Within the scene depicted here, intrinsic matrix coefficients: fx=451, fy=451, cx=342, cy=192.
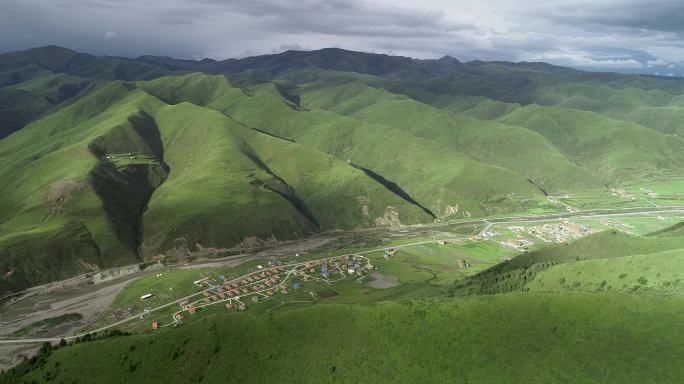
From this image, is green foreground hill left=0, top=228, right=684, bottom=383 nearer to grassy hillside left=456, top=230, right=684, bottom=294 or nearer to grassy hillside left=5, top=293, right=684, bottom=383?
grassy hillside left=5, top=293, right=684, bottom=383

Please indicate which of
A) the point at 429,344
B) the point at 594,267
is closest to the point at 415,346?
the point at 429,344

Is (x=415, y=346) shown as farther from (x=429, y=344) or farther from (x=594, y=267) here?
(x=594, y=267)

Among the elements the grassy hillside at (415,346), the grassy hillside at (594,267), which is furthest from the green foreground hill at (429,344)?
the grassy hillside at (594,267)

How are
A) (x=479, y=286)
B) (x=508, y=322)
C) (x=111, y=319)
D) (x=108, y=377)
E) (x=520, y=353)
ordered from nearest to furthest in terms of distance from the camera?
(x=520, y=353), (x=508, y=322), (x=108, y=377), (x=479, y=286), (x=111, y=319)

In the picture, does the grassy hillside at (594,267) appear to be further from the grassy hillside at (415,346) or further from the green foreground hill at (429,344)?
the grassy hillside at (415,346)

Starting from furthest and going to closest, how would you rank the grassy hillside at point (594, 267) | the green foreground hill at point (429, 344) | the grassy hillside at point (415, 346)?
the grassy hillside at point (594, 267) → the green foreground hill at point (429, 344) → the grassy hillside at point (415, 346)

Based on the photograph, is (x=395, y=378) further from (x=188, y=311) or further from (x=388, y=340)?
(x=188, y=311)

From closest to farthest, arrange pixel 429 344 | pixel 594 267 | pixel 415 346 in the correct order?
pixel 429 344 → pixel 415 346 → pixel 594 267

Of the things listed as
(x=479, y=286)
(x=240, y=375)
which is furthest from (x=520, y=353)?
(x=479, y=286)
